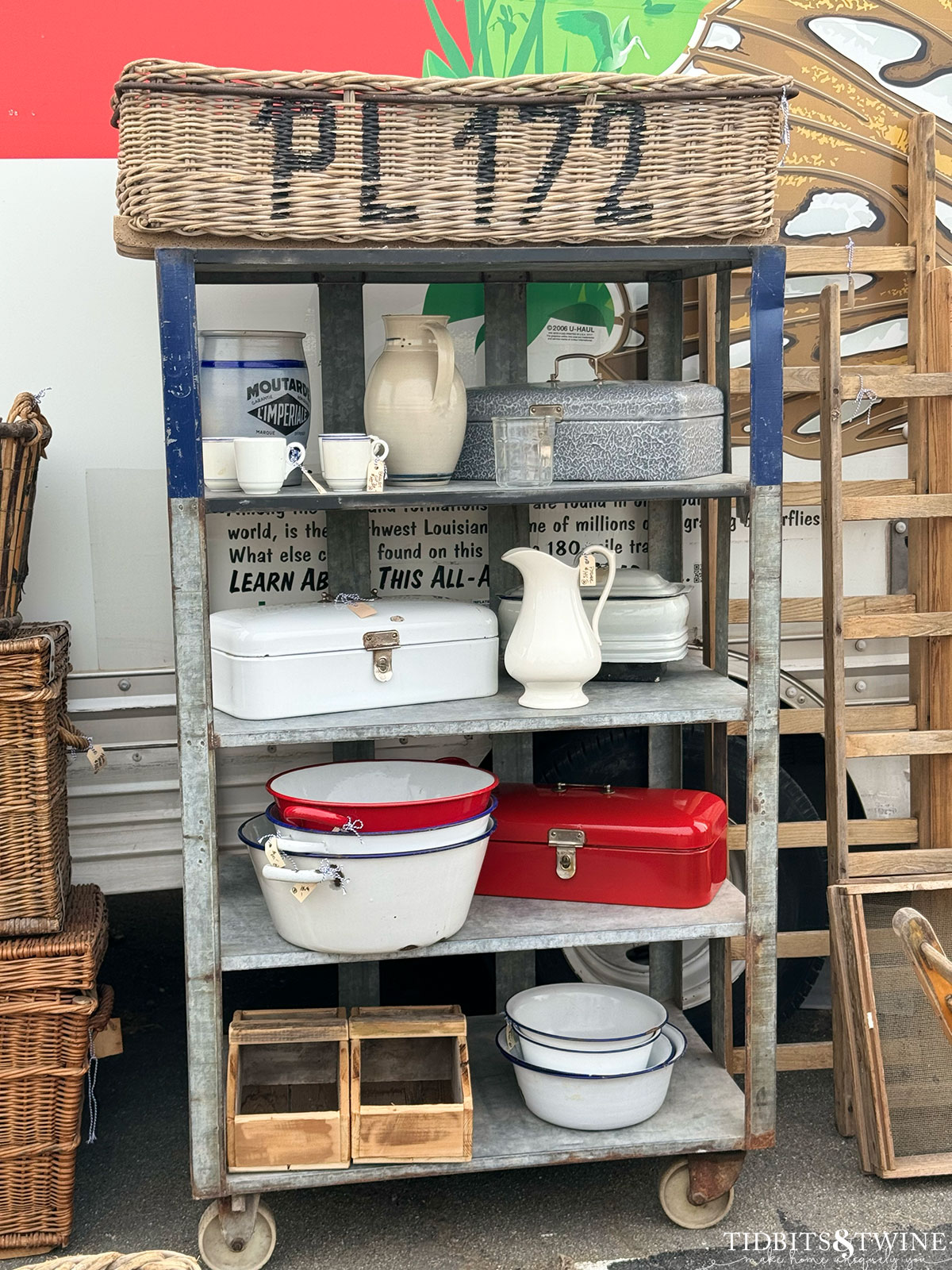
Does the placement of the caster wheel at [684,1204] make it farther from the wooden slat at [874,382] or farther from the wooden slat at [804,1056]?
the wooden slat at [874,382]

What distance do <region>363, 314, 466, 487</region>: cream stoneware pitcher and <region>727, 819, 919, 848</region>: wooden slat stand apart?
1.42m

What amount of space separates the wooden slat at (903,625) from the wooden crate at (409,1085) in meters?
1.46

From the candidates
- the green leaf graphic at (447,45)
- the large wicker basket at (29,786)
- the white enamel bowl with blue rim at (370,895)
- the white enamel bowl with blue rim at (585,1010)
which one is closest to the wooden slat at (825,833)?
the white enamel bowl with blue rim at (585,1010)

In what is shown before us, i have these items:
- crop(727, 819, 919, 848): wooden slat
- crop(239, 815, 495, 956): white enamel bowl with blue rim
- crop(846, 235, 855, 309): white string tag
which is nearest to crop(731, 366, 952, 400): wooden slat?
crop(846, 235, 855, 309): white string tag

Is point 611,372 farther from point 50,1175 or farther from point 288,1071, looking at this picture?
point 50,1175

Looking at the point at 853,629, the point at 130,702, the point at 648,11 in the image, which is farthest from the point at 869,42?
the point at 130,702

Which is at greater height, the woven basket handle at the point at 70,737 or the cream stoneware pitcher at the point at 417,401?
the cream stoneware pitcher at the point at 417,401

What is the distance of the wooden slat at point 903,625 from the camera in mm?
3393

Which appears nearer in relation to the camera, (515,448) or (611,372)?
(515,448)

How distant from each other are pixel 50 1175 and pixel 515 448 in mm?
1918

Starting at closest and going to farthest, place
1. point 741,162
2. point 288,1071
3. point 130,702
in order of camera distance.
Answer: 1. point 741,162
2. point 288,1071
3. point 130,702

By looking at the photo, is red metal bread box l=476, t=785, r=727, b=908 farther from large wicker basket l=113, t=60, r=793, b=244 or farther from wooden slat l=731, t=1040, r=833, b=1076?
large wicker basket l=113, t=60, r=793, b=244

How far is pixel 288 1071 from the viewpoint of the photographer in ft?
9.93

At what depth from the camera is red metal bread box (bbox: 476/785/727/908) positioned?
288 centimetres
